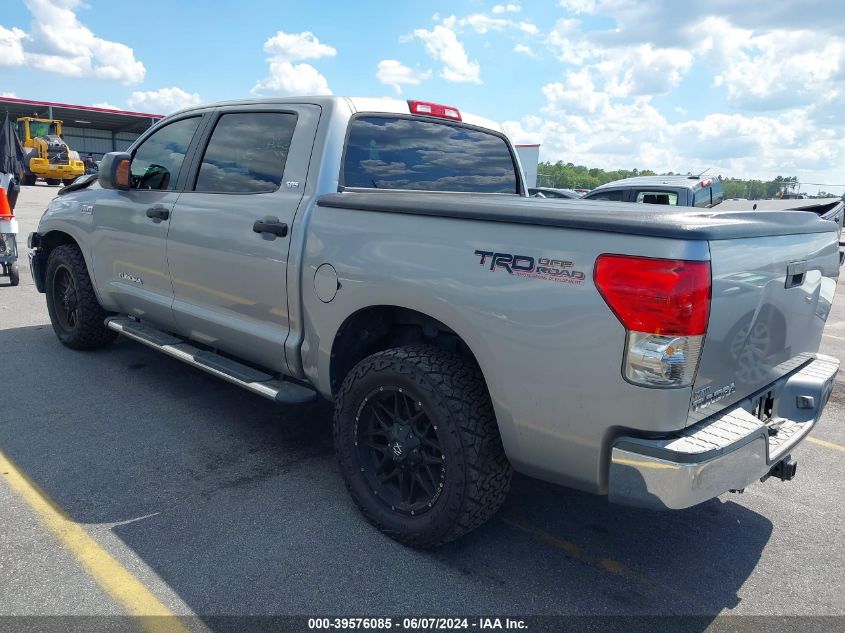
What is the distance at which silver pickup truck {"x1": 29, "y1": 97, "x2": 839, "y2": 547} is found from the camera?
6.97 ft

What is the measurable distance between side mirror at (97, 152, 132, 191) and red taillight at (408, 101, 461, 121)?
77.9 inches

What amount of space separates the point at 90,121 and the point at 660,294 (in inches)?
2053

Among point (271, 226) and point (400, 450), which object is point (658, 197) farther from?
point (400, 450)

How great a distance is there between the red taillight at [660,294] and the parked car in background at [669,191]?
6.89m

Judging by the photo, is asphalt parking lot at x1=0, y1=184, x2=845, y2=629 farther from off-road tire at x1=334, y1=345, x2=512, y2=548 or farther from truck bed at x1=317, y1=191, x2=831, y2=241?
truck bed at x1=317, y1=191, x2=831, y2=241

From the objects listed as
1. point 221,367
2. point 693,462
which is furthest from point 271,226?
point 693,462

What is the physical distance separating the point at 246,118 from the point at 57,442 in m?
2.16

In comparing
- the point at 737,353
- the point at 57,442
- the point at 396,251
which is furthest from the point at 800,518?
the point at 57,442

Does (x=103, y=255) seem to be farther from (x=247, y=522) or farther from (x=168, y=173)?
(x=247, y=522)

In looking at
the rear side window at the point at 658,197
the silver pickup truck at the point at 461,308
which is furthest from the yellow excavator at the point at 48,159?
the silver pickup truck at the point at 461,308

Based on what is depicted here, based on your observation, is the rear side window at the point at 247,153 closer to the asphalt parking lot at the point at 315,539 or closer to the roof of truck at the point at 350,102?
the roof of truck at the point at 350,102

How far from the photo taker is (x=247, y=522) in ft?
9.73

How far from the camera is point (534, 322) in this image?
2.29 m

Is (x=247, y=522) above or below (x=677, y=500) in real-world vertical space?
below
